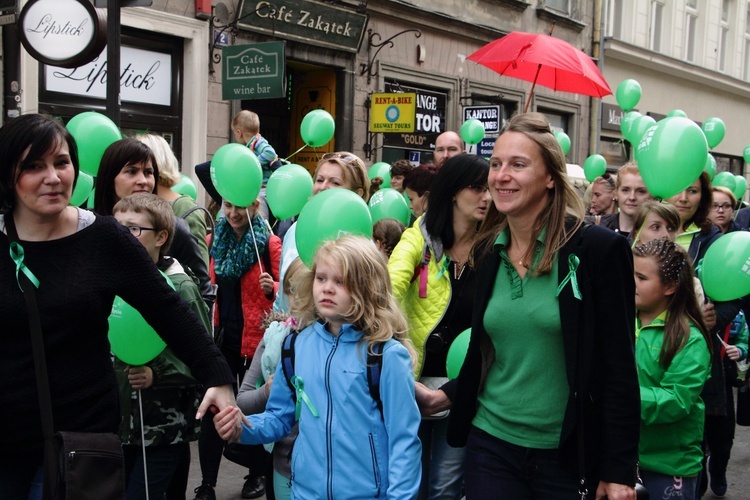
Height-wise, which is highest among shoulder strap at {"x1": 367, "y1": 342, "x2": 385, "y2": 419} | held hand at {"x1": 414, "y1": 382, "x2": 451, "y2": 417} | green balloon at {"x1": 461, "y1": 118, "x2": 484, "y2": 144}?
green balloon at {"x1": 461, "y1": 118, "x2": 484, "y2": 144}

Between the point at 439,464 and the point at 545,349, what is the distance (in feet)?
3.87

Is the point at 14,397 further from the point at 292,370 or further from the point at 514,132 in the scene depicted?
the point at 514,132

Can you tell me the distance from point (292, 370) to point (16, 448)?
0.97 metres

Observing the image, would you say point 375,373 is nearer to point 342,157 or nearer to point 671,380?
point 671,380

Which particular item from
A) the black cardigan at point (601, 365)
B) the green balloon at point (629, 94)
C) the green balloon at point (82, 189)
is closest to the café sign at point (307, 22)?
the green balloon at point (629, 94)

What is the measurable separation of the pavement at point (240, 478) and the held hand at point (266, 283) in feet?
4.24

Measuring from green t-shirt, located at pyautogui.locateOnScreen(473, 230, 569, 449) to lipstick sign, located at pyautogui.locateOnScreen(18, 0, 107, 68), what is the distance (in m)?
3.86

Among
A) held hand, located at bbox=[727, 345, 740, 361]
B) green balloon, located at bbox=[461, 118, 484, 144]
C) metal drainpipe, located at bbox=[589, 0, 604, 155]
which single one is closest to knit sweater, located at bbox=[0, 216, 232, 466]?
held hand, located at bbox=[727, 345, 740, 361]

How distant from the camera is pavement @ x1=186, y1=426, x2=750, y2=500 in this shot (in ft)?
17.3

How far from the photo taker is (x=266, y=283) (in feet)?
17.1

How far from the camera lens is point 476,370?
2881mm

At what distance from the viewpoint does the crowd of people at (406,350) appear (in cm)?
248

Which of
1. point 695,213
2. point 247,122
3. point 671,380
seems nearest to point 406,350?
point 671,380

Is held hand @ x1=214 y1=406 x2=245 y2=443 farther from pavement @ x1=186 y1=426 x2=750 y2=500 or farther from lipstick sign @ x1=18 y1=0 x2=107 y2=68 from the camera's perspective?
lipstick sign @ x1=18 y1=0 x2=107 y2=68
